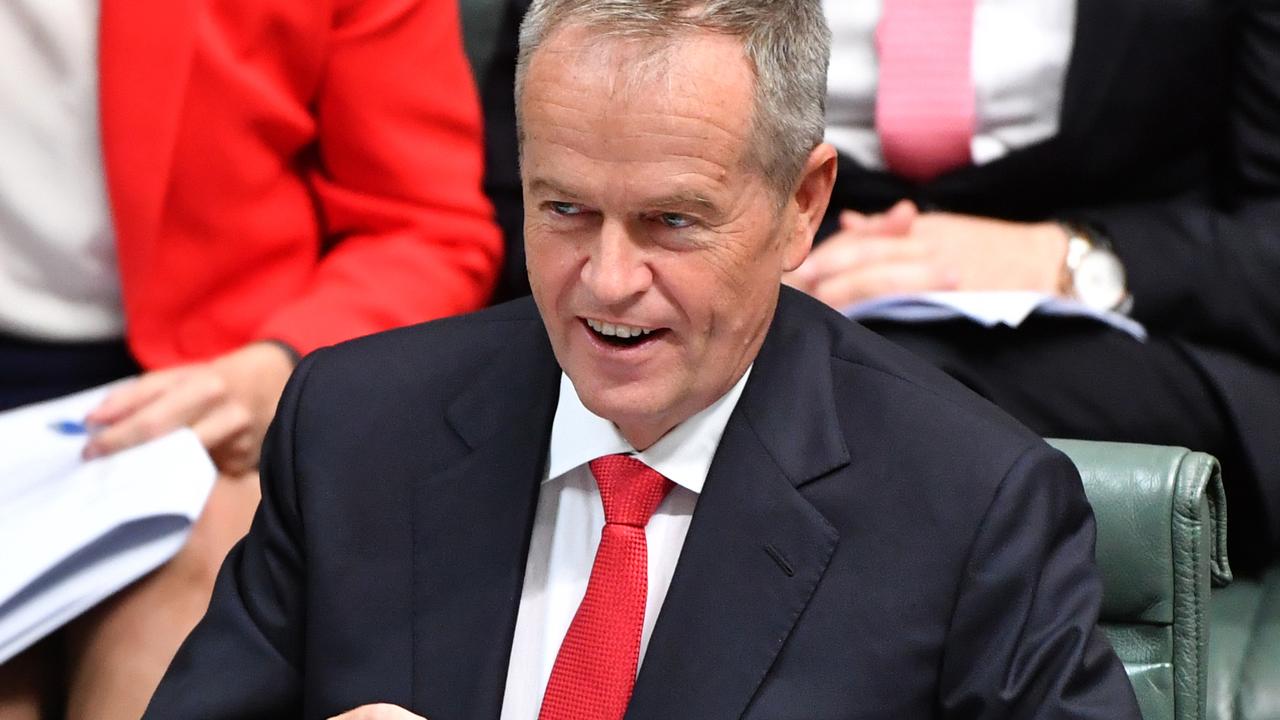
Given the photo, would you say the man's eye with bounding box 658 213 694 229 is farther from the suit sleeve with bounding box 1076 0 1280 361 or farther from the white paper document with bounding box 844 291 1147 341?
the suit sleeve with bounding box 1076 0 1280 361

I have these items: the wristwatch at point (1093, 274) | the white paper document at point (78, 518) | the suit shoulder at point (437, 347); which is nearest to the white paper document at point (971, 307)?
the wristwatch at point (1093, 274)

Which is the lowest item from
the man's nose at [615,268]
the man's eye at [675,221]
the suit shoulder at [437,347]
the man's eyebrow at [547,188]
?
the suit shoulder at [437,347]

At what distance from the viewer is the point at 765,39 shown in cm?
Answer: 135

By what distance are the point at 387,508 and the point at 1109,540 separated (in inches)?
25.1

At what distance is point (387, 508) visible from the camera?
155cm

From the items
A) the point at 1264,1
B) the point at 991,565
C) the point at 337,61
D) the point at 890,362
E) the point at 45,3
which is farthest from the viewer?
the point at 1264,1

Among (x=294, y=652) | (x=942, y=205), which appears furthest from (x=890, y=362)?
(x=942, y=205)

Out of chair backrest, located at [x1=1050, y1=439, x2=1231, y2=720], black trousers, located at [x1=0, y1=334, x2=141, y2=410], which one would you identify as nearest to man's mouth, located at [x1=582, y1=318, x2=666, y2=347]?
chair backrest, located at [x1=1050, y1=439, x2=1231, y2=720]

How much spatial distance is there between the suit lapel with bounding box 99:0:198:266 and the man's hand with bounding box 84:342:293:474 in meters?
0.17

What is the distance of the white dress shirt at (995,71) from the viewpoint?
233cm

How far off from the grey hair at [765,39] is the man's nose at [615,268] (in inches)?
4.8

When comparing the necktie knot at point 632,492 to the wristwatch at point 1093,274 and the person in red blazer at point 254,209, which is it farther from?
the wristwatch at point 1093,274

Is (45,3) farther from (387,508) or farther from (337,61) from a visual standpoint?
(387,508)

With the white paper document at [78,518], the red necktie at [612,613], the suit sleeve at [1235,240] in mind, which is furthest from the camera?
the suit sleeve at [1235,240]
